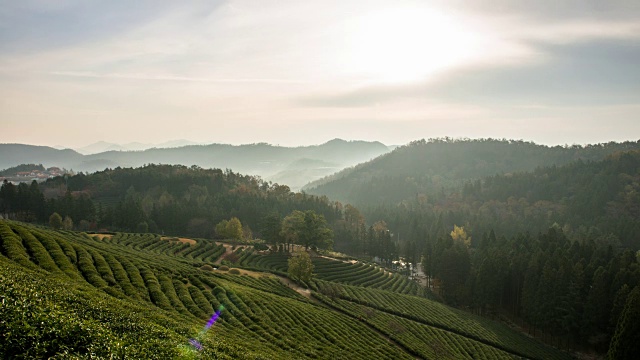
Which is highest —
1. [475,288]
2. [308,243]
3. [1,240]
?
[1,240]

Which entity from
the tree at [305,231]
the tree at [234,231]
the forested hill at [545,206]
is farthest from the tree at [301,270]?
the forested hill at [545,206]

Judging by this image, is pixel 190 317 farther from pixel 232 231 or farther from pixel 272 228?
pixel 232 231

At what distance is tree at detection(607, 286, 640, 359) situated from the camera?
41969 mm

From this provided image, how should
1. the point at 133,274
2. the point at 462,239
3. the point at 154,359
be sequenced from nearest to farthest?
the point at 154,359 → the point at 133,274 → the point at 462,239

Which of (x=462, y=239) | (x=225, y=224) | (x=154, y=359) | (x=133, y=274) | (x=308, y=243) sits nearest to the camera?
(x=154, y=359)

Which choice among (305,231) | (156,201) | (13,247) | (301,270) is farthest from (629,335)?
(156,201)

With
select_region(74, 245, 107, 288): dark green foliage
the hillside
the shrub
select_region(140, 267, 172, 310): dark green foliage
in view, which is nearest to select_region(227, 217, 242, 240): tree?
the shrub

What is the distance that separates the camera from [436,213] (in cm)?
15012

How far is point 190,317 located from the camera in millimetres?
28156

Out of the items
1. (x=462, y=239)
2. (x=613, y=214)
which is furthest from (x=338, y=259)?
(x=613, y=214)

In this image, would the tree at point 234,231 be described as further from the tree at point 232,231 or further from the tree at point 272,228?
the tree at point 272,228

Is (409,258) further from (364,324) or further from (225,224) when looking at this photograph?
(364,324)

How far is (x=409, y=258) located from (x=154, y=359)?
3459 inches

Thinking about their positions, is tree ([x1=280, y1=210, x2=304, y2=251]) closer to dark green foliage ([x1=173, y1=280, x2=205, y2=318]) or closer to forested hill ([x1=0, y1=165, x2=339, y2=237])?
forested hill ([x1=0, y1=165, x2=339, y2=237])
